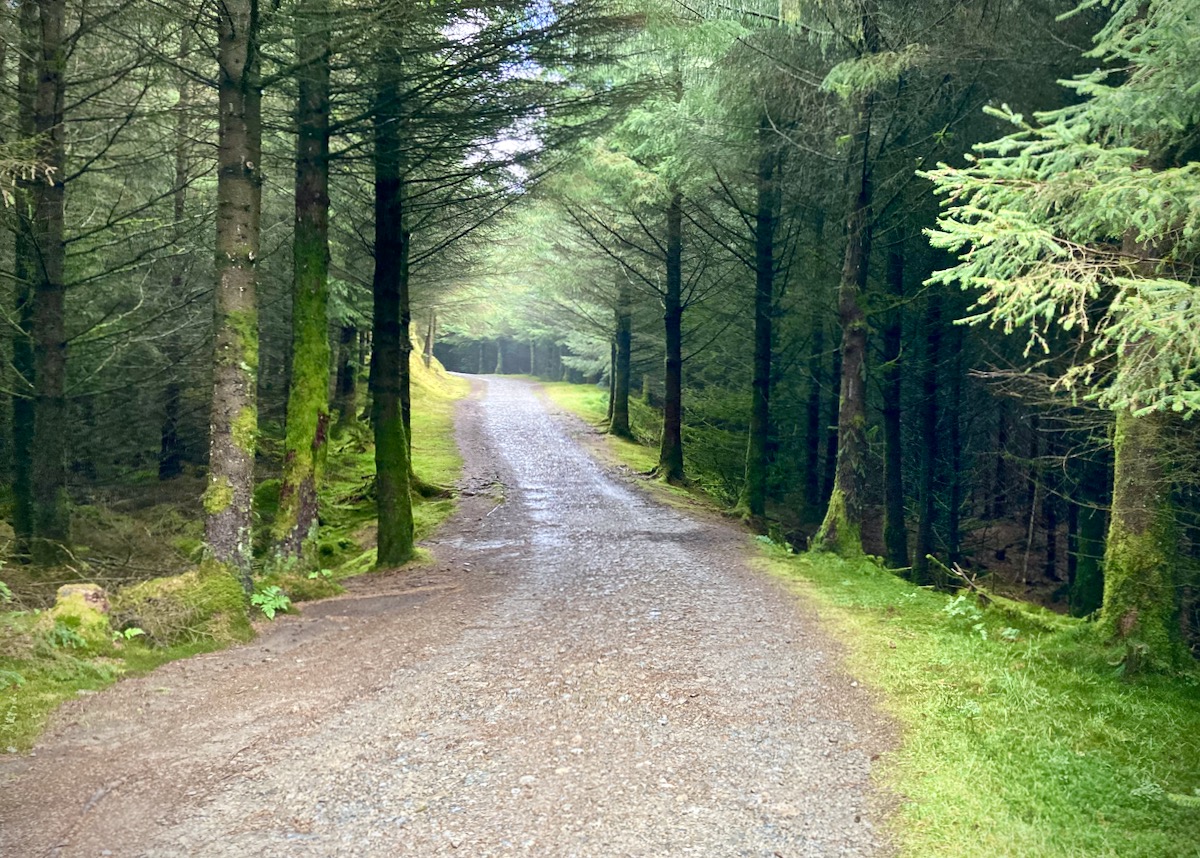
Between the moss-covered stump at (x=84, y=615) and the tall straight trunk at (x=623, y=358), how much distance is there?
45.5 feet

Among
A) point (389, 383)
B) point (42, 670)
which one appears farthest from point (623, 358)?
point (42, 670)

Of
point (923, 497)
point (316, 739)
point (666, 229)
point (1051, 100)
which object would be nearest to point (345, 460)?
point (666, 229)

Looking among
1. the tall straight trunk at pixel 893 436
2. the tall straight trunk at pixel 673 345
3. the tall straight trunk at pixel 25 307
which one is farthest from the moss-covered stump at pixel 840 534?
the tall straight trunk at pixel 25 307

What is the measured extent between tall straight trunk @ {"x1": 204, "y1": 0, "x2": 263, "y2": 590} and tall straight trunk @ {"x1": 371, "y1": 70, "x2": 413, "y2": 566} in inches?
110

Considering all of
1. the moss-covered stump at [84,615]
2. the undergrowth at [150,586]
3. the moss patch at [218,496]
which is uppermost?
the moss patch at [218,496]

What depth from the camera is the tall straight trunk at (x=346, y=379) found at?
65.3ft

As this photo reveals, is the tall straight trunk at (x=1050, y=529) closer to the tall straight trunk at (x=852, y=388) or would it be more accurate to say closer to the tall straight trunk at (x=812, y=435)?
the tall straight trunk at (x=812, y=435)

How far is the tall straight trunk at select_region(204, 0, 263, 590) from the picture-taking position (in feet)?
21.9

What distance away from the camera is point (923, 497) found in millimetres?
15617

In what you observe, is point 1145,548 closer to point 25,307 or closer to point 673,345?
point 673,345

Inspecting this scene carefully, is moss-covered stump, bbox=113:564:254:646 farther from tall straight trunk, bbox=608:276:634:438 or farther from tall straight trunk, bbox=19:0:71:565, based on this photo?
tall straight trunk, bbox=608:276:634:438

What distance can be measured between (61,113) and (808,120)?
9728 millimetres

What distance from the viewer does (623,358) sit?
20922 mm

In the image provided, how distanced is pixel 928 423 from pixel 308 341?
11.9m
